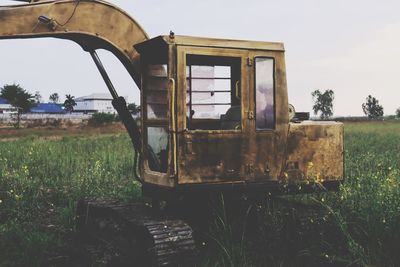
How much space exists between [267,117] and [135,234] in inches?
86.2

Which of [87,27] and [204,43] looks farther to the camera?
[87,27]

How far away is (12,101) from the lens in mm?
72062

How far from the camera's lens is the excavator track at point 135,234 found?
543 centimetres

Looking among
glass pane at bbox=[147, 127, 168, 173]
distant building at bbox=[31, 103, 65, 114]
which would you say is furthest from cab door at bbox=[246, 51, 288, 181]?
distant building at bbox=[31, 103, 65, 114]

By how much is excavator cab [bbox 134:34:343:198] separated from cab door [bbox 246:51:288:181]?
0.01 metres

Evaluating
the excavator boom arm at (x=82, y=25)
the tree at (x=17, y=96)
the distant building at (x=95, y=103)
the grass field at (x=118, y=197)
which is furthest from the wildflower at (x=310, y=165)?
the distant building at (x=95, y=103)

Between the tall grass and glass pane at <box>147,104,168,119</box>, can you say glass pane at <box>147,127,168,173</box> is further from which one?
the tall grass

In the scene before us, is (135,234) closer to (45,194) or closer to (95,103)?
(45,194)

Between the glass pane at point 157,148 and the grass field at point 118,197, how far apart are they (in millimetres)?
1149

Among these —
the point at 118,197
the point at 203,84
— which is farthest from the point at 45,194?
the point at 203,84

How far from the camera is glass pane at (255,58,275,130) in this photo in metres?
6.25

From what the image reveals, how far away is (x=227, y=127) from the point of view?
682 centimetres

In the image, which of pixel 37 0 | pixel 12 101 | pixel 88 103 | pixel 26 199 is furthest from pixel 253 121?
pixel 88 103

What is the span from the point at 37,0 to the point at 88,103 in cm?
15133
